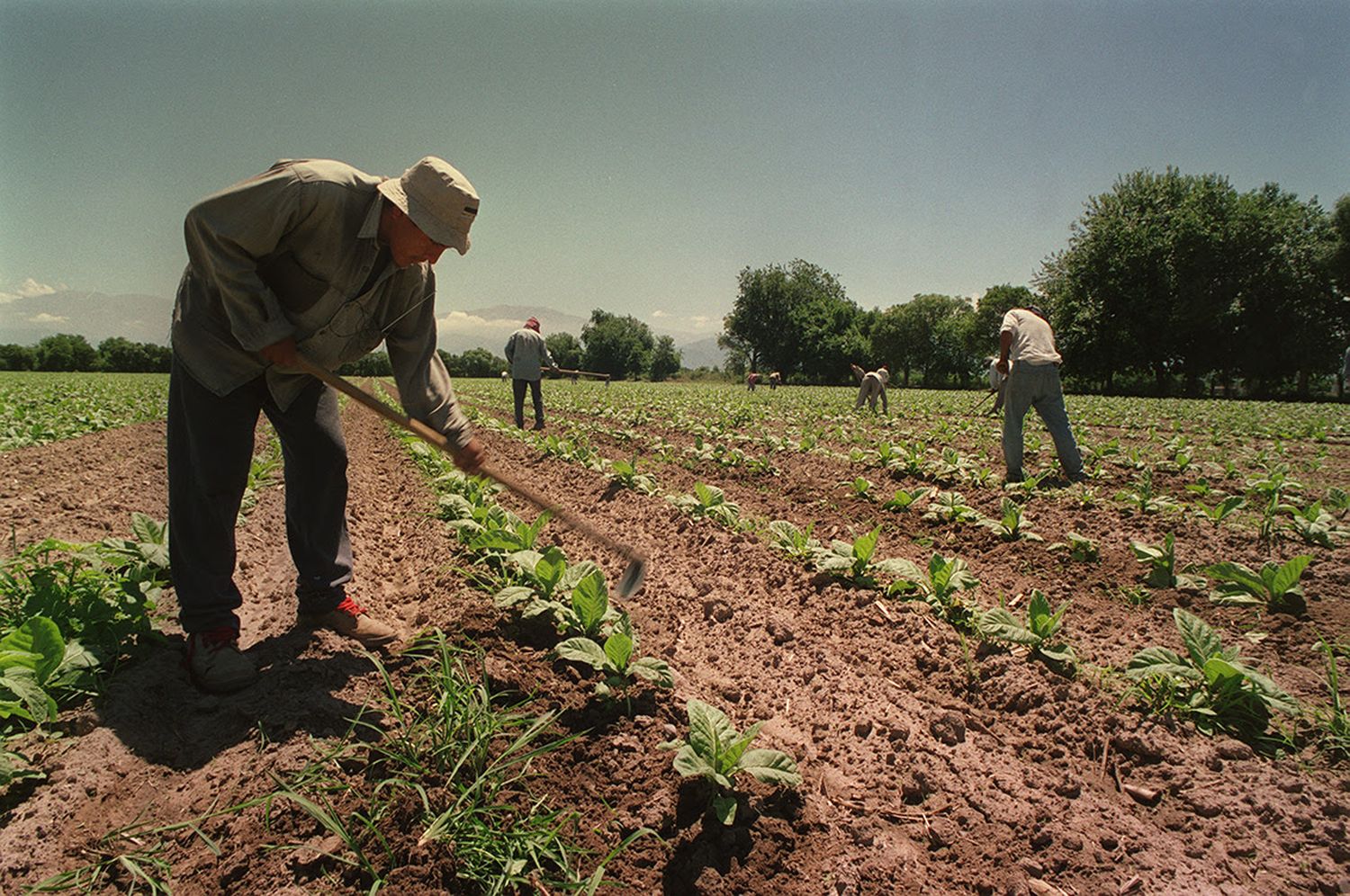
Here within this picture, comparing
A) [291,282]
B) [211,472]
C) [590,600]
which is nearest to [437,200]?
[291,282]

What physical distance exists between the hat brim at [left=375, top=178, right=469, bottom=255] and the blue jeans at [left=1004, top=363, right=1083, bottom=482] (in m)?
6.76

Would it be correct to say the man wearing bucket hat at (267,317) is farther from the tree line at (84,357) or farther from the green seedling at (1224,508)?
the tree line at (84,357)

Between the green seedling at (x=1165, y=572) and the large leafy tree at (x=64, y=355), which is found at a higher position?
the large leafy tree at (x=64, y=355)

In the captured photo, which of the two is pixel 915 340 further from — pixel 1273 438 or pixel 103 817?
pixel 103 817

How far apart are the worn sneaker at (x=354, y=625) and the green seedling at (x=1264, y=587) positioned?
4878 mm

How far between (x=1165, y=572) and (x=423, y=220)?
5.02 m

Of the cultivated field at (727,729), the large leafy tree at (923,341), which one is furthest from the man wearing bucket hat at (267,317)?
the large leafy tree at (923,341)

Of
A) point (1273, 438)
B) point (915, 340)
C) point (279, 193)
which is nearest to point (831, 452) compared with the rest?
point (279, 193)

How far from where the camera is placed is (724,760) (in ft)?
7.09

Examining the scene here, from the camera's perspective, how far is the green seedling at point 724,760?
209 cm

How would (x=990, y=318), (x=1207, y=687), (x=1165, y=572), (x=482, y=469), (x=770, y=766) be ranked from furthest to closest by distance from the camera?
(x=990, y=318)
(x=1165, y=572)
(x=482, y=469)
(x=1207, y=687)
(x=770, y=766)

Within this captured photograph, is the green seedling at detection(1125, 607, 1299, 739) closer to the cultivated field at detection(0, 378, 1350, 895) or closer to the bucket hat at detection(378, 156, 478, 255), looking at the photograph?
the cultivated field at detection(0, 378, 1350, 895)

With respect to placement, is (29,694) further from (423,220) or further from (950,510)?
(950,510)

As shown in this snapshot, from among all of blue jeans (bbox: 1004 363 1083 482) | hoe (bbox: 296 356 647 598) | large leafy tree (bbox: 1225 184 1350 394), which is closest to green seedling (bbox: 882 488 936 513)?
blue jeans (bbox: 1004 363 1083 482)
